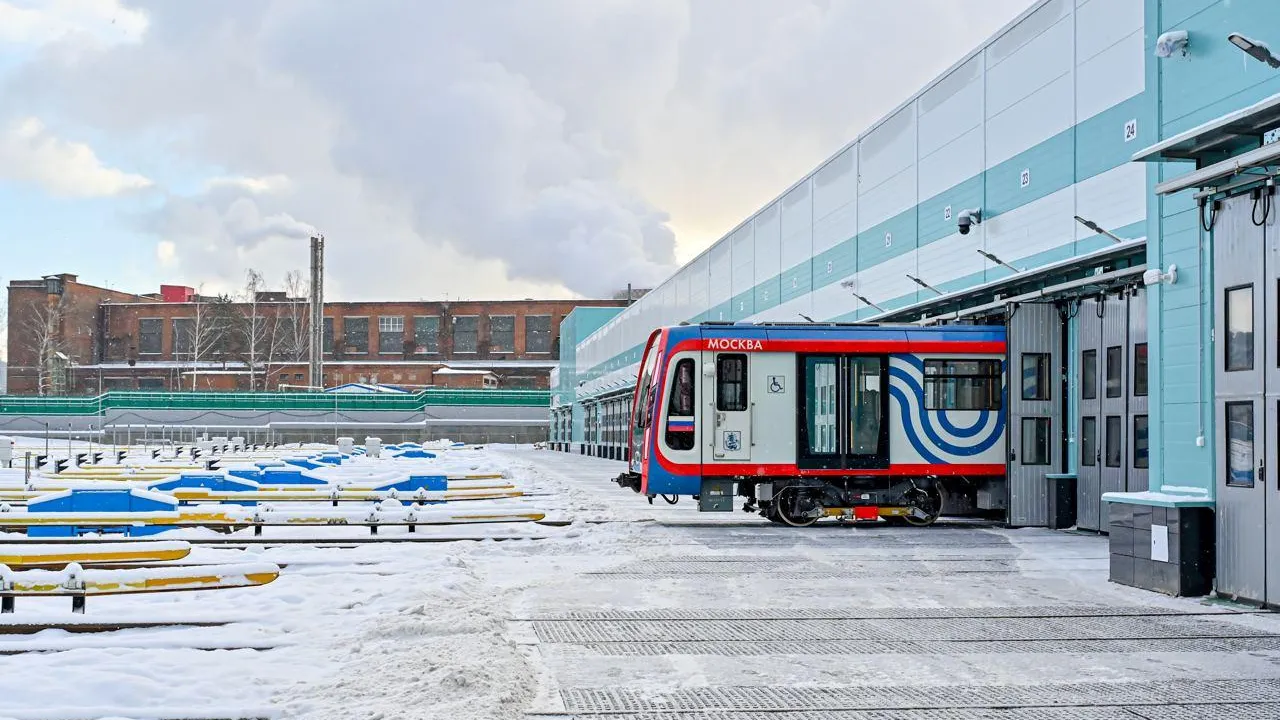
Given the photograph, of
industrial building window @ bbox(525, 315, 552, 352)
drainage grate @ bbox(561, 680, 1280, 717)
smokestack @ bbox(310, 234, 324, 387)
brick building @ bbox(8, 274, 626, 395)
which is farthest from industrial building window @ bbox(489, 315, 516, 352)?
drainage grate @ bbox(561, 680, 1280, 717)

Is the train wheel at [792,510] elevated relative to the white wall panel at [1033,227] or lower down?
lower down

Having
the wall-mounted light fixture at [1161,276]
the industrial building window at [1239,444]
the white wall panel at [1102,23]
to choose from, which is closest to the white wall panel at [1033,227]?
the white wall panel at [1102,23]

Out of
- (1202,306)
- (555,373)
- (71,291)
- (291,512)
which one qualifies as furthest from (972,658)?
(71,291)

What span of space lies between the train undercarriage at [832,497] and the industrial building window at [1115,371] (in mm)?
3190

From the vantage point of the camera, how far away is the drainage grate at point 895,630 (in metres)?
9.39

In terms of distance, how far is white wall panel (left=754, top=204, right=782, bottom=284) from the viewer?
37.9 m

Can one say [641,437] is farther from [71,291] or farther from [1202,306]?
[71,291]

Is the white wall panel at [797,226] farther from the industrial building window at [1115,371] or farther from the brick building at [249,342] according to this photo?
the brick building at [249,342]

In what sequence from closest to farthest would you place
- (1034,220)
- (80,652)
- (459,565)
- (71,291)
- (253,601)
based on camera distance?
1. (80,652)
2. (253,601)
3. (459,565)
4. (1034,220)
5. (71,291)

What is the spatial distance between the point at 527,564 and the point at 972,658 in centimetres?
659

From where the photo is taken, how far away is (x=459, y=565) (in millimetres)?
13547

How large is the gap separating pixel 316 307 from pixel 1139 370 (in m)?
76.9

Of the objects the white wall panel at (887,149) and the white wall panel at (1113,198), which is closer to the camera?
the white wall panel at (1113,198)

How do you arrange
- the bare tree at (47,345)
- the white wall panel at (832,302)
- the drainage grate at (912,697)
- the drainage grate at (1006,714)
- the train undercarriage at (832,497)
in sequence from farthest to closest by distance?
the bare tree at (47,345) → the white wall panel at (832,302) → the train undercarriage at (832,497) → the drainage grate at (912,697) → the drainage grate at (1006,714)
